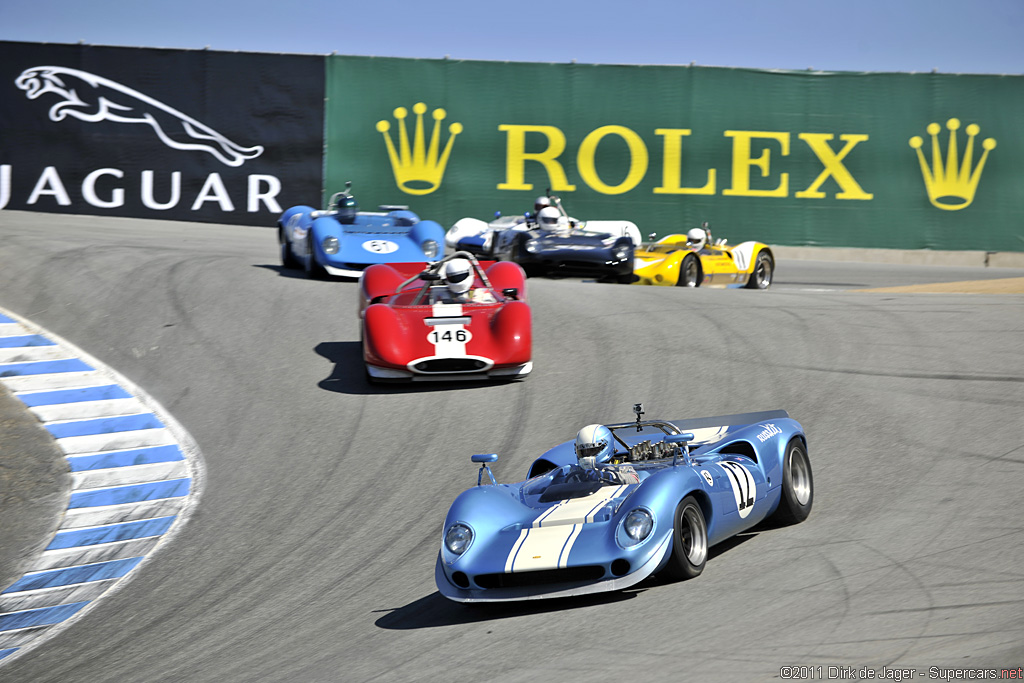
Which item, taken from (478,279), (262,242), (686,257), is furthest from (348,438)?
(262,242)

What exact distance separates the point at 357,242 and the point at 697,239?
16.3 ft

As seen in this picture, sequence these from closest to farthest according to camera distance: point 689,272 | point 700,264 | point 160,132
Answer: point 689,272 → point 700,264 → point 160,132

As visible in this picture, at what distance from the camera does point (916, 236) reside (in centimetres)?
1994

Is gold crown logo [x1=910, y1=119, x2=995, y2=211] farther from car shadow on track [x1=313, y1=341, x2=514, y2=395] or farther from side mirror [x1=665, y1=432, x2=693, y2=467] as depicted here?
side mirror [x1=665, y1=432, x2=693, y2=467]

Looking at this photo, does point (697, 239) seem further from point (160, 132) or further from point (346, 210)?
point (160, 132)

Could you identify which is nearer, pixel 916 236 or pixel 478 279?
pixel 478 279

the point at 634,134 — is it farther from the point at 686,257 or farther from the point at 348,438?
the point at 348,438

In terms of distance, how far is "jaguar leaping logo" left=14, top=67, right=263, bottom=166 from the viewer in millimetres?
19703

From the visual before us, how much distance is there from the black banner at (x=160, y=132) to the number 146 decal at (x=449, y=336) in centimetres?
1067

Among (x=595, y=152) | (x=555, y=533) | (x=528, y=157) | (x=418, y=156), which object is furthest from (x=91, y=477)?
(x=595, y=152)

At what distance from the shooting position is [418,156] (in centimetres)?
2017

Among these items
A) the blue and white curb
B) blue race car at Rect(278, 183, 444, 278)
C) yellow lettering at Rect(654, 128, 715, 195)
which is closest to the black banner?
blue race car at Rect(278, 183, 444, 278)

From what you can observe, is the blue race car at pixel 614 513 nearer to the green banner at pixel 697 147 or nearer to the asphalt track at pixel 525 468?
the asphalt track at pixel 525 468

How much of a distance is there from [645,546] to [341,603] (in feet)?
6.06
